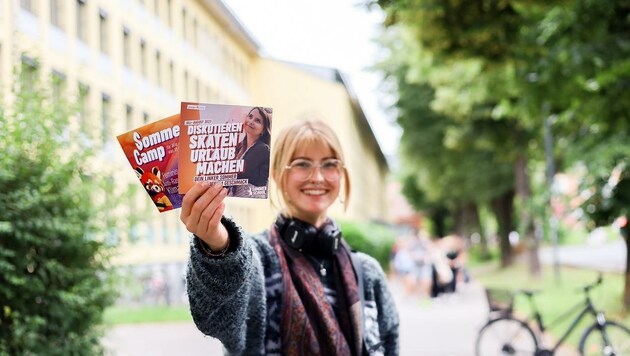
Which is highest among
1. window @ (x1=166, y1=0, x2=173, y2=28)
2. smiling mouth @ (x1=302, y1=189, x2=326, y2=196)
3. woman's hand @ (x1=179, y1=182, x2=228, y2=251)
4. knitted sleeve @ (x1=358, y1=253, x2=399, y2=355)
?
window @ (x1=166, y1=0, x2=173, y2=28)

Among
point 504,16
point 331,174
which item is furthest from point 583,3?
point 331,174

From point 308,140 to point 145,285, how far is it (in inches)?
196

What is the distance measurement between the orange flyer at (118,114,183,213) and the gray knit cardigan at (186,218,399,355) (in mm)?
157

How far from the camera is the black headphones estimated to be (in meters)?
2.69

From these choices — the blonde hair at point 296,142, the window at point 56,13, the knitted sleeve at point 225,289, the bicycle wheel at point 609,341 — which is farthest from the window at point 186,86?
the knitted sleeve at point 225,289

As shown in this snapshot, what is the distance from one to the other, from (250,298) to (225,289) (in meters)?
0.22

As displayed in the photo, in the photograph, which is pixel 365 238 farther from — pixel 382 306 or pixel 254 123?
pixel 254 123

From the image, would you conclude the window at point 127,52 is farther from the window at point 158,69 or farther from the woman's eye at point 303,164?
the woman's eye at point 303,164

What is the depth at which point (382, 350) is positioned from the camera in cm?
280

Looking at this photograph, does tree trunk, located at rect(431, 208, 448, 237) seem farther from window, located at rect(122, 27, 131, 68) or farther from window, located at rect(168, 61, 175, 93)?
window, located at rect(122, 27, 131, 68)

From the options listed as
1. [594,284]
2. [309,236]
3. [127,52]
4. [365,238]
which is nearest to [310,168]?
[309,236]

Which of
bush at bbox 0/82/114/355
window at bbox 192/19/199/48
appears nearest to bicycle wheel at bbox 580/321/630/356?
bush at bbox 0/82/114/355

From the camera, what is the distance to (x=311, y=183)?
9.15 feet

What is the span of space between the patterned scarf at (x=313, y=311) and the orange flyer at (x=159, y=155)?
0.56m
